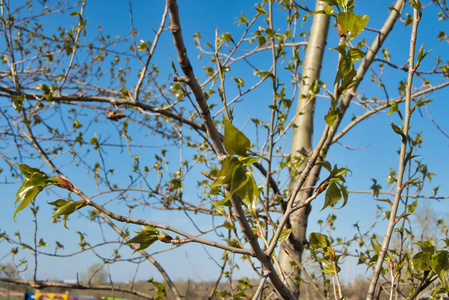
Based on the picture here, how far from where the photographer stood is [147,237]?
62 cm

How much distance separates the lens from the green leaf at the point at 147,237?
0.61 meters

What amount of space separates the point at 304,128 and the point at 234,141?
2092mm

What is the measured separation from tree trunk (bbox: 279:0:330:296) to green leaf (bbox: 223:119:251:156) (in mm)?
1596

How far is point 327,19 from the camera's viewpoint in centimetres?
267

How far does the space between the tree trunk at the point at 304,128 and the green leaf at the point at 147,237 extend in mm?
1448

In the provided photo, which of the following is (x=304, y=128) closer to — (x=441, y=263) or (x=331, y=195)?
(x=441, y=263)

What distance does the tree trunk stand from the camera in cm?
211

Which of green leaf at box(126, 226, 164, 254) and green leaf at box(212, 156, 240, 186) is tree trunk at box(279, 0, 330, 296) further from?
green leaf at box(212, 156, 240, 186)

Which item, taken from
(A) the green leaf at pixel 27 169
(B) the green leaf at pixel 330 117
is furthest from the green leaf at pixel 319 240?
(A) the green leaf at pixel 27 169

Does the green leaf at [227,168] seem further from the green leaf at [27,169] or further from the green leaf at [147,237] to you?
the green leaf at [27,169]

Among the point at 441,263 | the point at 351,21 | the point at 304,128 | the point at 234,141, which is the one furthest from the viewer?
the point at 304,128

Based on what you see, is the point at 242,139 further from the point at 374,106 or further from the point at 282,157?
the point at 374,106

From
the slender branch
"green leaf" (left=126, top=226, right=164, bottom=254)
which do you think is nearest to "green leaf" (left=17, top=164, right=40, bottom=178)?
"green leaf" (left=126, top=226, right=164, bottom=254)

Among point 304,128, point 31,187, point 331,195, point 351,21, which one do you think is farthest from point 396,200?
point 304,128
